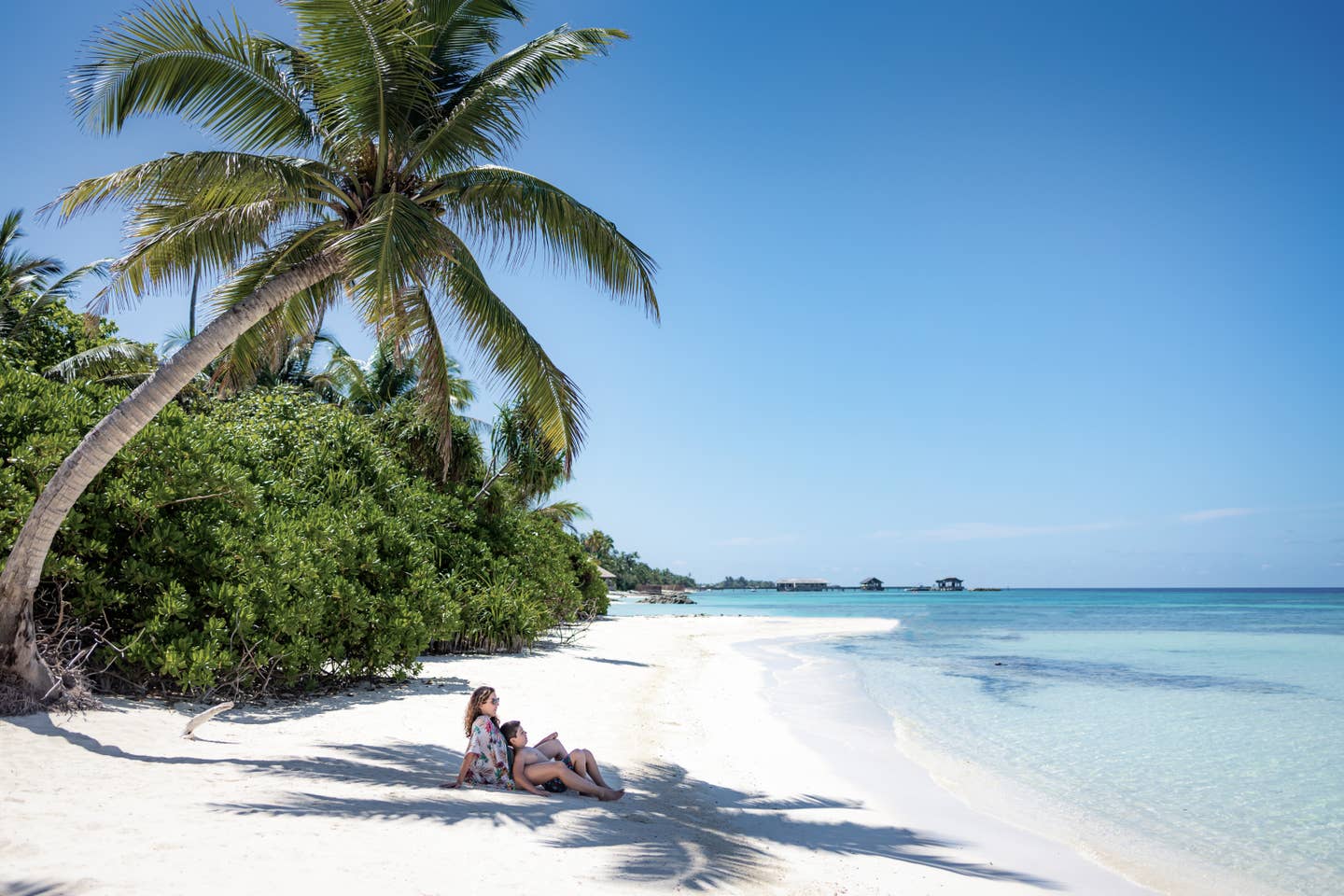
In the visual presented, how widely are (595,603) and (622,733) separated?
20.5 metres

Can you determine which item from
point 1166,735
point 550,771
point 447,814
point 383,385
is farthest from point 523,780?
point 383,385

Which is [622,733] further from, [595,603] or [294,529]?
[595,603]

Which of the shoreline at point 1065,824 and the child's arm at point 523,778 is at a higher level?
the child's arm at point 523,778

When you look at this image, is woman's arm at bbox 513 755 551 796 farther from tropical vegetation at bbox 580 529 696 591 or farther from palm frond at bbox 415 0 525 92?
tropical vegetation at bbox 580 529 696 591

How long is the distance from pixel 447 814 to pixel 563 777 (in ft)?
3.57

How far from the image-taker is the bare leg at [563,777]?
5570 millimetres

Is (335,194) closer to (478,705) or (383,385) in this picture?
(478,705)

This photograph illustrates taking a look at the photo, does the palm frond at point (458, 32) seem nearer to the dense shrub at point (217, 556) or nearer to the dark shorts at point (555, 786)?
the dense shrub at point (217, 556)

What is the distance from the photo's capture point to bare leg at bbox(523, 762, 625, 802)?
5.57 metres

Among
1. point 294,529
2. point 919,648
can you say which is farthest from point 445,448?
point 919,648

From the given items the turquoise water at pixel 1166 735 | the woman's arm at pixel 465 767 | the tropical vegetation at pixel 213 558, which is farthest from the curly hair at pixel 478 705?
the turquoise water at pixel 1166 735

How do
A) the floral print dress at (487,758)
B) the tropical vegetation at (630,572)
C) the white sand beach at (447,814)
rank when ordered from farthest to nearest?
the tropical vegetation at (630,572), the floral print dress at (487,758), the white sand beach at (447,814)

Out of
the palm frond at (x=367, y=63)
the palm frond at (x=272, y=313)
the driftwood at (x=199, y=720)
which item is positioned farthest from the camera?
the palm frond at (x=272, y=313)

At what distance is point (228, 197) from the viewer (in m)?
7.32
